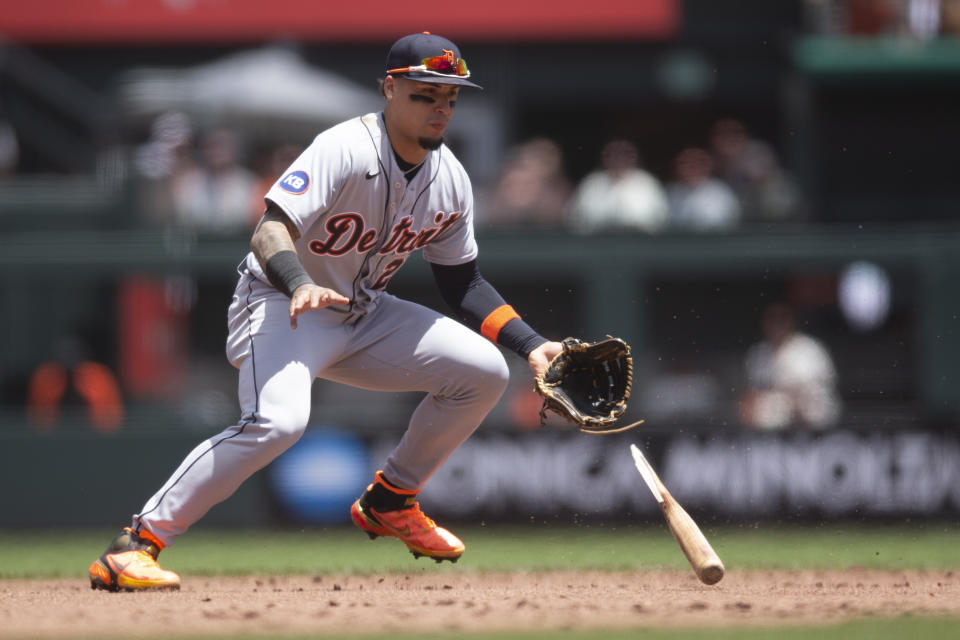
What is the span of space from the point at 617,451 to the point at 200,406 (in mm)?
2699

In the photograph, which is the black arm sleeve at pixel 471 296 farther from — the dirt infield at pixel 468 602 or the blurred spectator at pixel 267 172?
the blurred spectator at pixel 267 172

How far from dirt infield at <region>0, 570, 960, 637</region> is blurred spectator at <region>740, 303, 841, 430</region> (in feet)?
9.69

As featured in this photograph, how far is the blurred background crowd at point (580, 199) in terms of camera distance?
29.8 ft

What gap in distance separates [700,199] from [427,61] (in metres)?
5.26

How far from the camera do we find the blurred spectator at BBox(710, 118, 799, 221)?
32.6 ft

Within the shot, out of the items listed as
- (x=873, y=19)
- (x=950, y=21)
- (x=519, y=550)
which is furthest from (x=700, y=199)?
(x=950, y=21)

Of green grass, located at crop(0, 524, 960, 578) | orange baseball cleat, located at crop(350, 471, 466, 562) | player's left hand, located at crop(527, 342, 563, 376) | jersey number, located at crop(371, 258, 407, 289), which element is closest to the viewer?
player's left hand, located at crop(527, 342, 563, 376)

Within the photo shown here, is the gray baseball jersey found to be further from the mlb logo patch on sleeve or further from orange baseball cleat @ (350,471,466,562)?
orange baseball cleat @ (350,471,466,562)

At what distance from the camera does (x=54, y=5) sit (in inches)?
575

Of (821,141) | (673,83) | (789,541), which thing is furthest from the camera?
(673,83)

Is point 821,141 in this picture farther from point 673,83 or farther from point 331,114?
point 331,114

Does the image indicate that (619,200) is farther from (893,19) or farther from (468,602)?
(468,602)

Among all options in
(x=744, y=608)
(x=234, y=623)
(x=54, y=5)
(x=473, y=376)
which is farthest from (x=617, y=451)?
(x=54, y=5)

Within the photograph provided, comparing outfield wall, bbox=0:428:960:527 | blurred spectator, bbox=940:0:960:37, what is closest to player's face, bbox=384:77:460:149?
outfield wall, bbox=0:428:960:527
